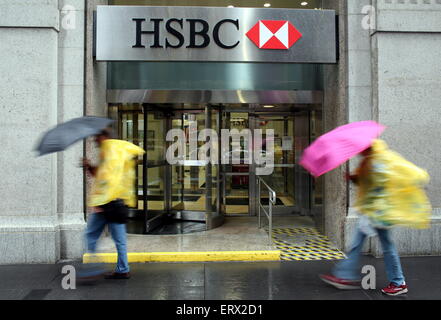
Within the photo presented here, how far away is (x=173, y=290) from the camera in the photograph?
4.25 metres

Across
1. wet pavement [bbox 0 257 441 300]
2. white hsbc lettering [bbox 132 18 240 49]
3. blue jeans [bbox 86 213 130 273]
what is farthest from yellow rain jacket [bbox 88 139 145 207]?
white hsbc lettering [bbox 132 18 240 49]

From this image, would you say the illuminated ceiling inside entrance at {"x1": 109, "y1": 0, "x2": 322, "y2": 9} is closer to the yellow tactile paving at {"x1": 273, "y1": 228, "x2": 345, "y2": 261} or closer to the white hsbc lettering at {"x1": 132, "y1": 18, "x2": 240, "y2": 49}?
the white hsbc lettering at {"x1": 132, "y1": 18, "x2": 240, "y2": 49}

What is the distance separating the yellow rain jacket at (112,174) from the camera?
4.14 metres

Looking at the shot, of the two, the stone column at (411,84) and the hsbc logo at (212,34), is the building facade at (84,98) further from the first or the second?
the hsbc logo at (212,34)

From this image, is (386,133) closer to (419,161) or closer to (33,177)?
(419,161)

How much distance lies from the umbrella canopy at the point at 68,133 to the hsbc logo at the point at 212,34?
93.2 inches

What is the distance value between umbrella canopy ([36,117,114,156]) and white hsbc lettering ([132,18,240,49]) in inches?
91.3

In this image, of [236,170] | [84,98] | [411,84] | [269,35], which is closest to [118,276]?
[84,98]

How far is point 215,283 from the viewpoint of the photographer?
14.6 ft

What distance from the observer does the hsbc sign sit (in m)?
5.88

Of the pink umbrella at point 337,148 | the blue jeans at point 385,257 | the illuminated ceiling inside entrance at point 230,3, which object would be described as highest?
the illuminated ceiling inside entrance at point 230,3

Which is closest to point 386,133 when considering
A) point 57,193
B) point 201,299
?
point 201,299
